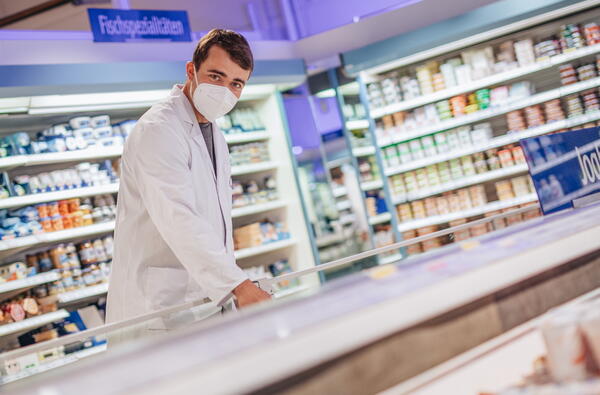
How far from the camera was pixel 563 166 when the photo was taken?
2.23m

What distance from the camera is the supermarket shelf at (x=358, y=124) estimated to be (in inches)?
259

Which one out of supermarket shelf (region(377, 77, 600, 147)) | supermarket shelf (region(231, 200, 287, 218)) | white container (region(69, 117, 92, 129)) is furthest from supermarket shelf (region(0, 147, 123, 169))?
supermarket shelf (region(377, 77, 600, 147))

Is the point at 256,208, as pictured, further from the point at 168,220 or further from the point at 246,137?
the point at 168,220

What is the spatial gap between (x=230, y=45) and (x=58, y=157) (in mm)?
3051

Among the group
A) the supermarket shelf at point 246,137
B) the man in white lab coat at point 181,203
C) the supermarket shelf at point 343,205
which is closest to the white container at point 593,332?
the man in white lab coat at point 181,203

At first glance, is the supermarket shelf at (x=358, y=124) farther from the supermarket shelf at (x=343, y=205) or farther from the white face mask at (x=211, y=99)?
the white face mask at (x=211, y=99)

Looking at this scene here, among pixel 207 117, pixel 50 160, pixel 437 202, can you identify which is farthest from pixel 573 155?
pixel 437 202

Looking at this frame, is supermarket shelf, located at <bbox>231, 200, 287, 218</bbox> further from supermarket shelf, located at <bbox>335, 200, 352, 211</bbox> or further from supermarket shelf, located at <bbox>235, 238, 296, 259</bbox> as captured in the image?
supermarket shelf, located at <bbox>335, 200, 352, 211</bbox>

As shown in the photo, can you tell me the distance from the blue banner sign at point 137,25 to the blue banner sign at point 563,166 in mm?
3739

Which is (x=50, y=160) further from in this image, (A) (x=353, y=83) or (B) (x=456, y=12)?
(B) (x=456, y=12)

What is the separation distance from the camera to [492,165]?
6.16 meters

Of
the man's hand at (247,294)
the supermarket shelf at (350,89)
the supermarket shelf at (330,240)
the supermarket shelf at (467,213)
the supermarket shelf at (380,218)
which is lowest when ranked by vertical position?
the man's hand at (247,294)

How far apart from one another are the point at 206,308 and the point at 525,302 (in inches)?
36.7

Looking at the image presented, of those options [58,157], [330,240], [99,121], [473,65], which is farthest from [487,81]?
[58,157]
